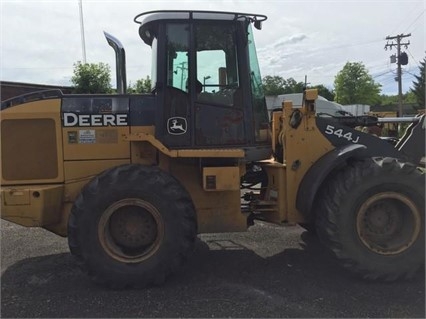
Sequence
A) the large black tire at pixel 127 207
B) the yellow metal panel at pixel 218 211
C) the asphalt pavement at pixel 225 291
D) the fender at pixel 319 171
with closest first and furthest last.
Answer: the asphalt pavement at pixel 225 291 → the large black tire at pixel 127 207 → the fender at pixel 319 171 → the yellow metal panel at pixel 218 211

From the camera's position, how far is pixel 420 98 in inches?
1916

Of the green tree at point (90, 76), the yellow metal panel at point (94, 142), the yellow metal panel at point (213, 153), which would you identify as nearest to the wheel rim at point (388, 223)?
the yellow metal panel at point (213, 153)

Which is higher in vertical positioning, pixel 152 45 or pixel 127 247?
pixel 152 45

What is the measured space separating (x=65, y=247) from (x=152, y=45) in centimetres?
291

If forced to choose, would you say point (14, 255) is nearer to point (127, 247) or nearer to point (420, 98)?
point (127, 247)

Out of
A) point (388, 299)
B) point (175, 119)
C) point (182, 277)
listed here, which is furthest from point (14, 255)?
point (388, 299)

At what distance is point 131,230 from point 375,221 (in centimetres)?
256

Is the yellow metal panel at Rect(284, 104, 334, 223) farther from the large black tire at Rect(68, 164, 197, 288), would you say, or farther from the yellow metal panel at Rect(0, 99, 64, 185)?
the yellow metal panel at Rect(0, 99, 64, 185)

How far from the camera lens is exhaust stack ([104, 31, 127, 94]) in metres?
5.77

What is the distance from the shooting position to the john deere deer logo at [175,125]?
517 centimetres

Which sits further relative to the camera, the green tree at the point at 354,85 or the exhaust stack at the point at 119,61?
the green tree at the point at 354,85

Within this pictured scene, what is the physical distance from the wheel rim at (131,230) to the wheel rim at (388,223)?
2104mm

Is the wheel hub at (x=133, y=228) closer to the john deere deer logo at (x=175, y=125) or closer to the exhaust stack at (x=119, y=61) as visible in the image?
the john deere deer logo at (x=175, y=125)

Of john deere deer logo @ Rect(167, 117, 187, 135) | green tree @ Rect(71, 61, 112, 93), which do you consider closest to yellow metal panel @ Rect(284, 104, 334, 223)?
john deere deer logo @ Rect(167, 117, 187, 135)
